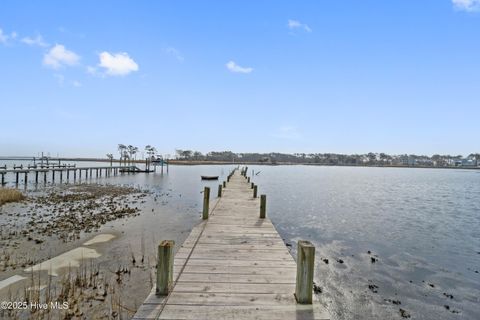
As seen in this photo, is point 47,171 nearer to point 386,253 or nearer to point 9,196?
point 9,196

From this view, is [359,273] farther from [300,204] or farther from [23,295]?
[300,204]

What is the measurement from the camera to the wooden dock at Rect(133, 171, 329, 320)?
449 centimetres

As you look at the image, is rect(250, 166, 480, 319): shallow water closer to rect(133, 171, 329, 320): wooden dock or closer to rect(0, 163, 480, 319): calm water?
rect(0, 163, 480, 319): calm water

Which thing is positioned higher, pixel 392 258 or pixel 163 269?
pixel 163 269

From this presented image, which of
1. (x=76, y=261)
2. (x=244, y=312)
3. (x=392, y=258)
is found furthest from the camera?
(x=392, y=258)

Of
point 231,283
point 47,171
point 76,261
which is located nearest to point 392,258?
point 231,283

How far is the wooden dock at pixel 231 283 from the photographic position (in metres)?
4.49

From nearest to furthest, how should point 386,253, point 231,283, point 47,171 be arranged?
1. point 231,283
2. point 386,253
3. point 47,171

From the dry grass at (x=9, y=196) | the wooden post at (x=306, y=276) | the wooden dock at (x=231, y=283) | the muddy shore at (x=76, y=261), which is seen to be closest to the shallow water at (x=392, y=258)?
the wooden dock at (x=231, y=283)

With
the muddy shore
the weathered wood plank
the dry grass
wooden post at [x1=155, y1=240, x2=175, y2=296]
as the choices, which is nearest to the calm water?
the muddy shore

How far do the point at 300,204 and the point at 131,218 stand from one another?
46.6 ft

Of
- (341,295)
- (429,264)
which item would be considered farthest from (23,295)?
(429,264)

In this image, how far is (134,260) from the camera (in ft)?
32.7

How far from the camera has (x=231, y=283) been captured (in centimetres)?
554
